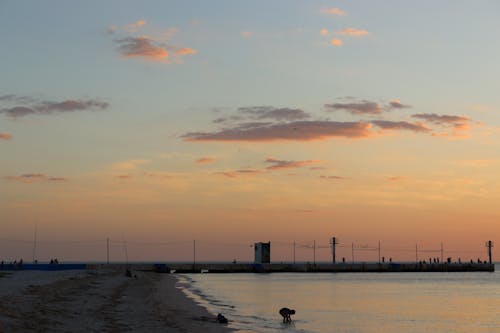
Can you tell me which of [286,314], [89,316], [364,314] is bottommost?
[364,314]

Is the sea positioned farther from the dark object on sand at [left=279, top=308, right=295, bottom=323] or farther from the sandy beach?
the sandy beach

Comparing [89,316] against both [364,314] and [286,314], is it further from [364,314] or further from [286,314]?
[364,314]

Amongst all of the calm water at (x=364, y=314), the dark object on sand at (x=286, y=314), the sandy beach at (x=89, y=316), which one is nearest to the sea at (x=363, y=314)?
the calm water at (x=364, y=314)

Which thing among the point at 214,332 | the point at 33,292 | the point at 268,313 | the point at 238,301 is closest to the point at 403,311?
the point at 268,313

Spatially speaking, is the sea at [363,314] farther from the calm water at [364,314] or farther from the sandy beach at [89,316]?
the sandy beach at [89,316]

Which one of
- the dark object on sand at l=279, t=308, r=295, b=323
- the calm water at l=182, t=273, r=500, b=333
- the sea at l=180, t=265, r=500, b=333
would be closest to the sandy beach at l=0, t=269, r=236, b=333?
the sea at l=180, t=265, r=500, b=333

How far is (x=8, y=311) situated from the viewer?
38.0 metres

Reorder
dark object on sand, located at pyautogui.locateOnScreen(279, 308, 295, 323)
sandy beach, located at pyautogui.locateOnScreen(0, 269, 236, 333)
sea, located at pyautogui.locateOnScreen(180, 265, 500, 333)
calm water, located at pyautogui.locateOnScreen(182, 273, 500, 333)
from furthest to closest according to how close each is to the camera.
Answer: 1. dark object on sand, located at pyautogui.locateOnScreen(279, 308, 295, 323)
2. calm water, located at pyautogui.locateOnScreen(182, 273, 500, 333)
3. sea, located at pyautogui.locateOnScreen(180, 265, 500, 333)
4. sandy beach, located at pyautogui.locateOnScreen(0, 269, 236, 333)

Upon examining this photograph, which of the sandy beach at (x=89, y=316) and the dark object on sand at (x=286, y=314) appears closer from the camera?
the sandy beach at (x=89, y=316)

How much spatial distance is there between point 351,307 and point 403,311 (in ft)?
19.3

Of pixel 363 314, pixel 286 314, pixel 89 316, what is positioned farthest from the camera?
pixel 363 314

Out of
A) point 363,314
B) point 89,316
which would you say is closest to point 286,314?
A: point 363,314

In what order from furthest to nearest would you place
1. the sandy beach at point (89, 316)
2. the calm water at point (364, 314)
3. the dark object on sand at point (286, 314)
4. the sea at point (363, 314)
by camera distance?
the dark object on sand at point (286, 314), the calm water at point (364, 314), the sea at point (363, 314), the sandy beach at point (89, 316)

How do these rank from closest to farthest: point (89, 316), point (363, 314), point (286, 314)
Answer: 1. point (89, 316)
2. point (286, 314)
3. point (363, 314)
